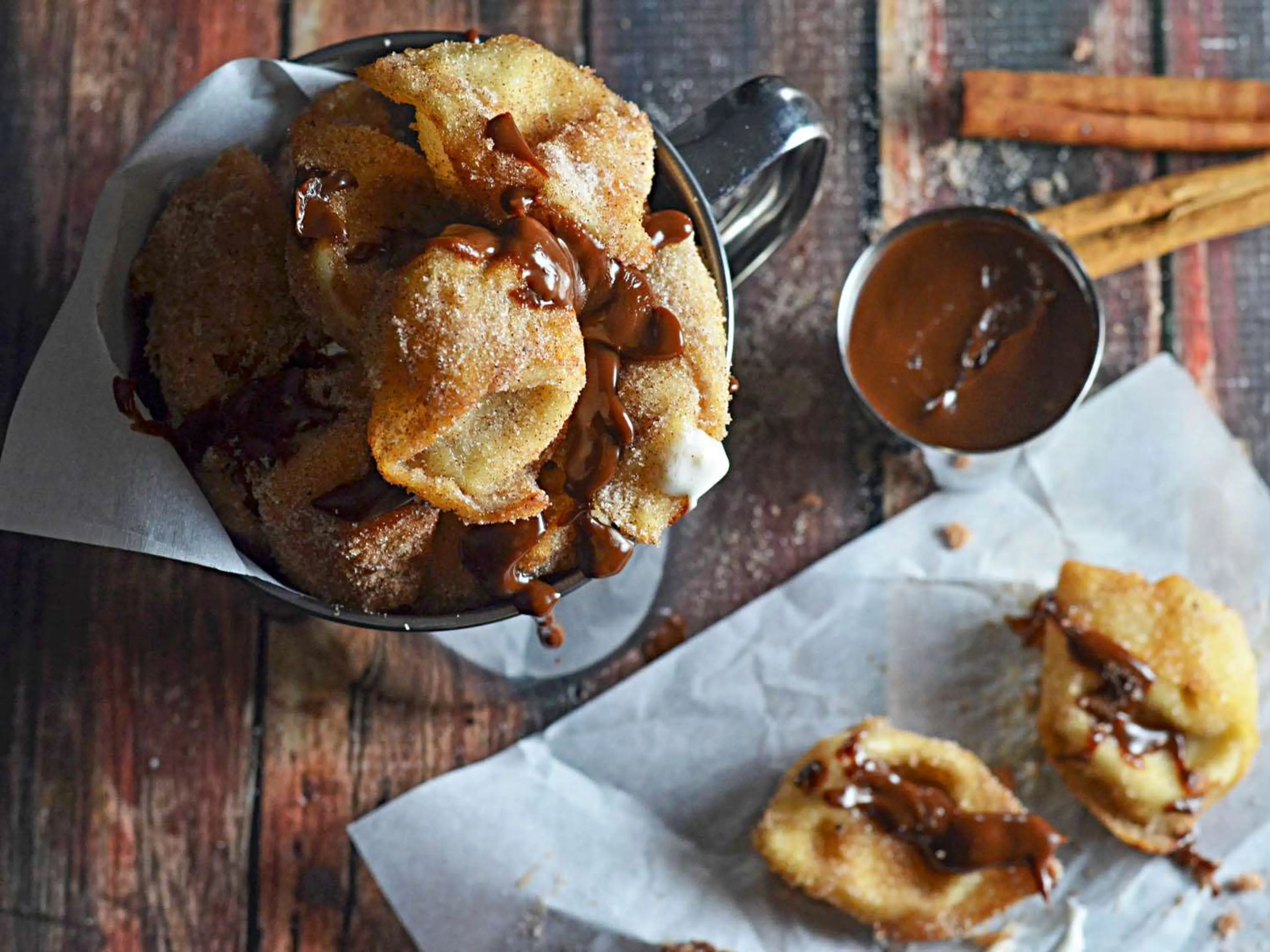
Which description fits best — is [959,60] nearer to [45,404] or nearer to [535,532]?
[535,532]

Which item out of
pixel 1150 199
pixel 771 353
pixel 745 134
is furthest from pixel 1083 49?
pixel 745 134

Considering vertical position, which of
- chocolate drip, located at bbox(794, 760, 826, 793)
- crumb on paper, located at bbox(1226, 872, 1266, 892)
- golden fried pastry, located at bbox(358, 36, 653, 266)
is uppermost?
golden fried pastry, located at bbox(358, 36, 653, 266)

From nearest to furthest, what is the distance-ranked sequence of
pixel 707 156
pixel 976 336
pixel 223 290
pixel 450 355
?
1. pixel 450 355
2. pixel 223 290
3. pixel 707 156
4. pixel 976 336

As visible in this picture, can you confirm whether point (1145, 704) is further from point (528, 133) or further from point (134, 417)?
point (134, 417)

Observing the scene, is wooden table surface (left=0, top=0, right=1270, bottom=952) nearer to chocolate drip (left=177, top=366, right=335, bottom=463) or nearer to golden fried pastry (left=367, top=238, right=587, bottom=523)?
chocolate drip (left=177, top=366, right=335, bottom=463)

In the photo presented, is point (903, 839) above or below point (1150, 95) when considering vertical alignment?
below

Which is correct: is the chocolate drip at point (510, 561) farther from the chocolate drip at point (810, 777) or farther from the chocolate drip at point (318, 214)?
the chocolate drip at point (810, 777)

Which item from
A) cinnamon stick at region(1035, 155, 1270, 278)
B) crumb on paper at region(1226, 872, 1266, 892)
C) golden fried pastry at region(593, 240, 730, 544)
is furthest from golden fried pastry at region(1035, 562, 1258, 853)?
golden fried pastry at region(593, 240, 730, 544)
